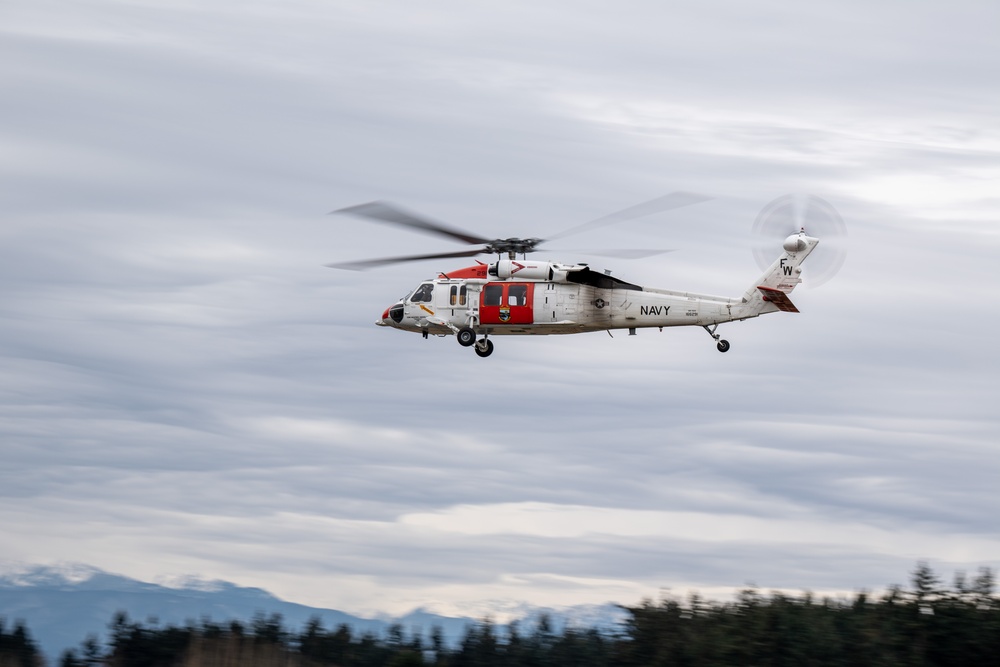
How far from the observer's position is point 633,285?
50031 millimetres

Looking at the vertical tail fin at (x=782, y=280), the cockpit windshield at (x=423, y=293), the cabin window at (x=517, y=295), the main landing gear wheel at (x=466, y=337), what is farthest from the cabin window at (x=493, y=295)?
the vertical tail fin at (x=782, y=280)

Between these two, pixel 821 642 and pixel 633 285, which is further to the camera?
pixel 821 642

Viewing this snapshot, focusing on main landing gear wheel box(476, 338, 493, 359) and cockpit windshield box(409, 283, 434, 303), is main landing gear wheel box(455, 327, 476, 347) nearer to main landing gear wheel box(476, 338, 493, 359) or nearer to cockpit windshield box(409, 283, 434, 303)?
main landing gear wheel box(476, 338, 493, 359)

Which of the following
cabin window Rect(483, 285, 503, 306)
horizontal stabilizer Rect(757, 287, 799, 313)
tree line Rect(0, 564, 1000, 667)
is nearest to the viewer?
horizontal stabilizer Rect(757, 287, 799, 313)

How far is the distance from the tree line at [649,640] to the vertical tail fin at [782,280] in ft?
126

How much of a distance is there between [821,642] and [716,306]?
43.5m

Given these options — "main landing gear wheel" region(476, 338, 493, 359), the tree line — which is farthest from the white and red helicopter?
the tree line

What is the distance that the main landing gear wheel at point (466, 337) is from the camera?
50.9 meters

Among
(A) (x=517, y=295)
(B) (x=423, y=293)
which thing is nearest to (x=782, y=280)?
(A) (x=517, y=295)

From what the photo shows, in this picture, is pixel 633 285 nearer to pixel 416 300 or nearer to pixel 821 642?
pixel 416 300

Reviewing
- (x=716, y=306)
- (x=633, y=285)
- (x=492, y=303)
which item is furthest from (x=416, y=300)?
(x=716, y=306)

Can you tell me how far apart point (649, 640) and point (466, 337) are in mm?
60398

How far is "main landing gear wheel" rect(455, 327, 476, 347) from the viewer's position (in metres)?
50.9

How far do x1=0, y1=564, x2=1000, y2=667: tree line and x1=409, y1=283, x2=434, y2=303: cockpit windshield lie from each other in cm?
4345
